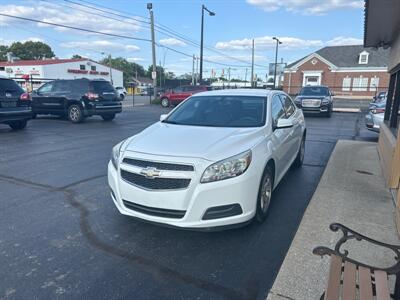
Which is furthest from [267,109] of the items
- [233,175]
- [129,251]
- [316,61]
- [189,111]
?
[316,61]

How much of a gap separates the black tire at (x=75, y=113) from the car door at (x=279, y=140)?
10.2 metres

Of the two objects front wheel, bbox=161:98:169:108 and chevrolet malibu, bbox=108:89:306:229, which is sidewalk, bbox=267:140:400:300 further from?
front wheel, bbox=161:98:169:108

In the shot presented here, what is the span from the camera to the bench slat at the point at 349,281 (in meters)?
1.79

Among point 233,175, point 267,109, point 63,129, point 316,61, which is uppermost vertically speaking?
point 316,61

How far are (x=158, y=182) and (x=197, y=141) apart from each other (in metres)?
0.69

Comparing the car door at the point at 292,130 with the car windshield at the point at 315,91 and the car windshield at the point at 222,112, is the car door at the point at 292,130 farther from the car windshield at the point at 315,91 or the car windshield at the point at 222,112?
the car windshield at the point at 315,91

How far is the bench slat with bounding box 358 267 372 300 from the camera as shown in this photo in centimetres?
177

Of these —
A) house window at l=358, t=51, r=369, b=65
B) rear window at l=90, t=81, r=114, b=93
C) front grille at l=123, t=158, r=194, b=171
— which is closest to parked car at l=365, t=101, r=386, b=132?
front grille at l=123, t=158, r=194, b=171

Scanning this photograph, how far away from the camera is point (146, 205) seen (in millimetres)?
3209

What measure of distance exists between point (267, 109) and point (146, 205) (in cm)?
222

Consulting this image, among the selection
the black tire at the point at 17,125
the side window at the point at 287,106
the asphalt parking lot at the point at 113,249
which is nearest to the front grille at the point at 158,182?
the asphalt parking lot at the point at 113,249

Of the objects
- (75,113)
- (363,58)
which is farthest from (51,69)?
(363,58)

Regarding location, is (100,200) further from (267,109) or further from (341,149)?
(341,149)

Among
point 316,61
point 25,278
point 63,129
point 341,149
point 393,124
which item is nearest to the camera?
point 25,278
